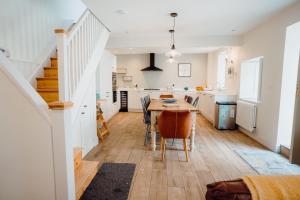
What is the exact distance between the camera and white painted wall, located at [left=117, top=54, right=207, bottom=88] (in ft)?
24.3

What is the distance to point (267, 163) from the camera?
2693mm

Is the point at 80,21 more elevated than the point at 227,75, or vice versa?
the point at 80,21

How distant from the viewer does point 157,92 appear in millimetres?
6906

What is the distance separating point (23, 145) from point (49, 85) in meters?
1.46

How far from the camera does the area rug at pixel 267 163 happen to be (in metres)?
2.44

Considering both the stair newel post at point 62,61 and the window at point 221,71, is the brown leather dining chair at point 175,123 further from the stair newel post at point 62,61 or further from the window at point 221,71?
the window at point 221,71

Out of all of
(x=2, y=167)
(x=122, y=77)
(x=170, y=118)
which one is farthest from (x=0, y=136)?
(x=122, y=77)

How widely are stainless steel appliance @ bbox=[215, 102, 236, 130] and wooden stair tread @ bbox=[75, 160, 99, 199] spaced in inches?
136

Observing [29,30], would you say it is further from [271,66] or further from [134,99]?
[134,99]

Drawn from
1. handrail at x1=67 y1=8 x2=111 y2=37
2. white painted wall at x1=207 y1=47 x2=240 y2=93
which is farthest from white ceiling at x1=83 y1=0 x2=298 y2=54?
white painted wall at x1=207 y1=47 x2=240 y2=93

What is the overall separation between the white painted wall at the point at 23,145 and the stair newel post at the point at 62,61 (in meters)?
0.43

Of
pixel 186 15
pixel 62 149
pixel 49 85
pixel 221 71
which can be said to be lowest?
pixel 62 149

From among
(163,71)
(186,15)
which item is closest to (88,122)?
(186,15)

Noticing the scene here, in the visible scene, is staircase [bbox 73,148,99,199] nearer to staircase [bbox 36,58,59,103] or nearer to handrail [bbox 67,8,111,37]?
staircase [bbox 36,58,59,103]
